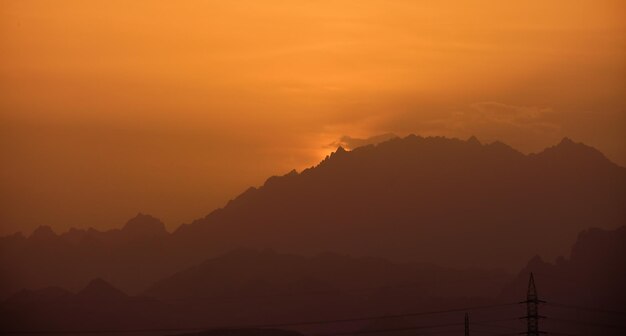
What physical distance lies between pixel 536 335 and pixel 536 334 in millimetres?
599

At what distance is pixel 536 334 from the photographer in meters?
101

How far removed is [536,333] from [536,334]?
0.28 metres

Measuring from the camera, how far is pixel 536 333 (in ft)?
330

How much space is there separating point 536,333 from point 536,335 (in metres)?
0.88

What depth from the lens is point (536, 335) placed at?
10144 centimetres
